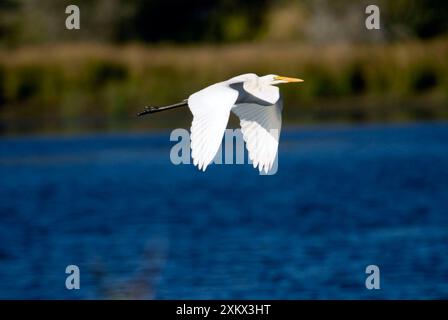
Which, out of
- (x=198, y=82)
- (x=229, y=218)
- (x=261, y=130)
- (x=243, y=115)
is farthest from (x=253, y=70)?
(x=261, y=130)

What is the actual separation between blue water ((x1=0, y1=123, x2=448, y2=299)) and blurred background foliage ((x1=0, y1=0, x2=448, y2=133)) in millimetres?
2093

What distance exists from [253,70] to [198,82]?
1.82 m

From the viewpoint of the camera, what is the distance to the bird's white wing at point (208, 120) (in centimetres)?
774

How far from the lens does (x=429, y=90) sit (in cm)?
2700

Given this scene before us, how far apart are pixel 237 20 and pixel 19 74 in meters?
9.78

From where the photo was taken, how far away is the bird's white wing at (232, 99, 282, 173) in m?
8.72

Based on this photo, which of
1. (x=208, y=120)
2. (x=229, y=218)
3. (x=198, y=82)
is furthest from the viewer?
(x=198, y=82)

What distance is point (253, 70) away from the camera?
25.0 m

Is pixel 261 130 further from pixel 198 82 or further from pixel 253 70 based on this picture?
pixel 198 82

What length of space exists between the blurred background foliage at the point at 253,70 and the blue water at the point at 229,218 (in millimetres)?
2093

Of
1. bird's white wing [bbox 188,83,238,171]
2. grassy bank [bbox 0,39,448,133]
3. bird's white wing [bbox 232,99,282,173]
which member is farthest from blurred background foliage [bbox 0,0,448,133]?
bird's white wing [bbox 188,83,238,171]

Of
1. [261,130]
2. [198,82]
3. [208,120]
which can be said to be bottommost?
[208,120]

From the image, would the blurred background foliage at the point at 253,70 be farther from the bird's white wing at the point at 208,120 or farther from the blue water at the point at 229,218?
the bird's white wing at the point at 208,120

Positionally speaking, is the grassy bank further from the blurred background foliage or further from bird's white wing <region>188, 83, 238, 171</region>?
bird's white wing <region>188, 83, 238, 171</region>
